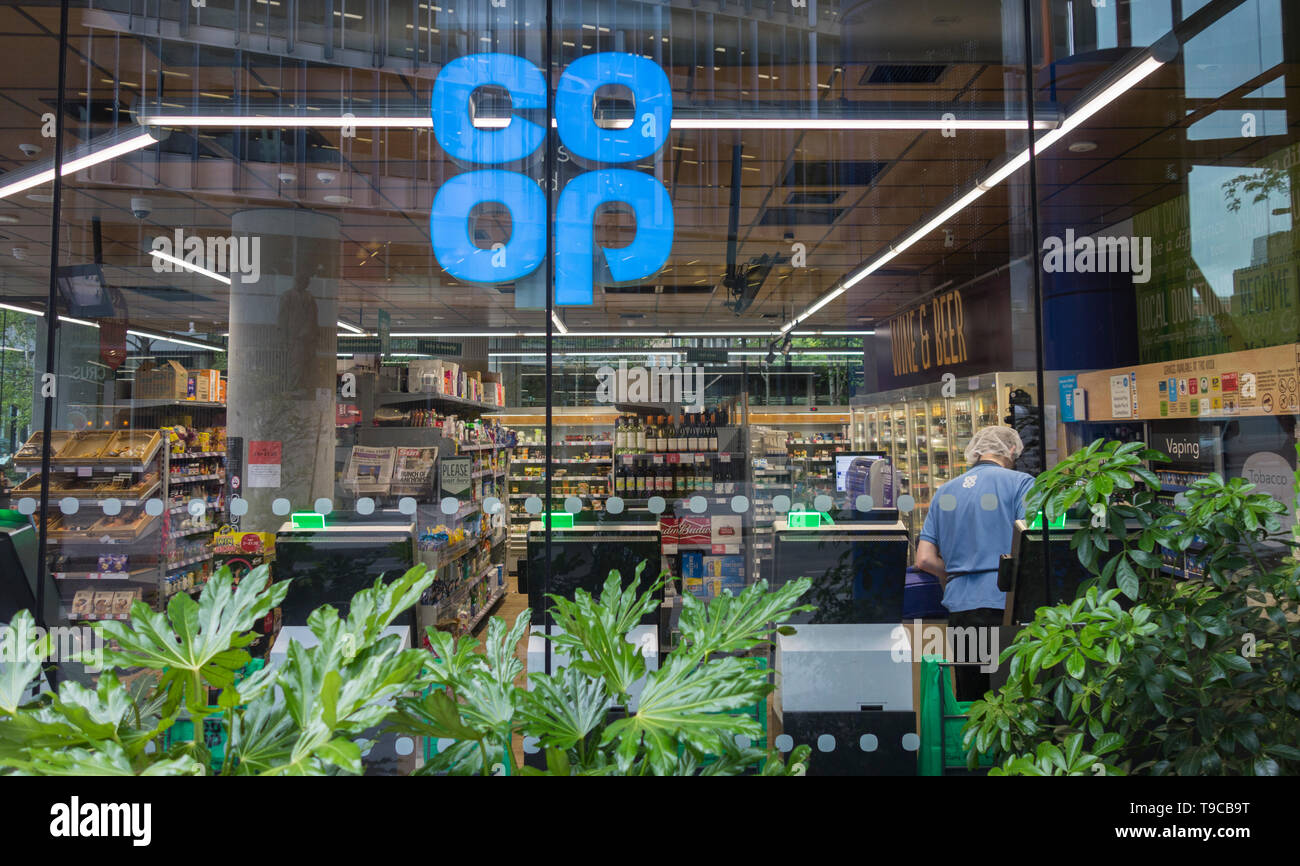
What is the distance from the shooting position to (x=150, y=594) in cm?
392

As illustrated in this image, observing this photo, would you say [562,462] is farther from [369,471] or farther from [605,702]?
[605,702]

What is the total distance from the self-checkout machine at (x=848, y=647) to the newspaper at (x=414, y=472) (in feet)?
5.55

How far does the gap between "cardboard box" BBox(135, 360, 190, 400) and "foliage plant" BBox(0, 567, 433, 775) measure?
2.31 meters

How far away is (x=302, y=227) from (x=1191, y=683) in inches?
151

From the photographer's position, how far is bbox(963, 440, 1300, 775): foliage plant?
189cm

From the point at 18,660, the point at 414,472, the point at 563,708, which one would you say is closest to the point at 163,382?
the point at 414,472

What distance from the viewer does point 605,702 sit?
1.59 m

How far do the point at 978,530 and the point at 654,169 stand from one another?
2251mm

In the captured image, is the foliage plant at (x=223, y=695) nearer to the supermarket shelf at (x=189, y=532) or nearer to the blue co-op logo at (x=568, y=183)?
the supermarket shelf at (x=189, y=532)

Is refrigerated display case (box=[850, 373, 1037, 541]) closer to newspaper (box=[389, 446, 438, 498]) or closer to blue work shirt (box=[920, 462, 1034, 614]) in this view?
blue work shirt (box=[920, 462, 1034, 614])

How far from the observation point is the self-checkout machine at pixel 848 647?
3.24 metres

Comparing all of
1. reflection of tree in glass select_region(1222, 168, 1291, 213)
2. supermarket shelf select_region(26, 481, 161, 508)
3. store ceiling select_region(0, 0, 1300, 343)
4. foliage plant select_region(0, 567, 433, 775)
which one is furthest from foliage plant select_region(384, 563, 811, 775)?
reflection of tree in glass select_region(1222, 168, 1291, 213)
